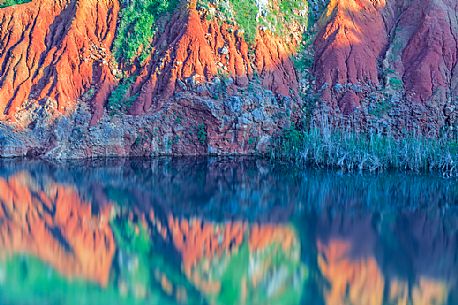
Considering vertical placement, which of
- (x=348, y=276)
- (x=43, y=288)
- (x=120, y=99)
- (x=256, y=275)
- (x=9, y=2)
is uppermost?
(x=9, y=2)

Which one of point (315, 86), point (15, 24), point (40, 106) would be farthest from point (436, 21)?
point (15, 24)

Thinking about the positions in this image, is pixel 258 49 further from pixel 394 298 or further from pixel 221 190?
pixel 394 298

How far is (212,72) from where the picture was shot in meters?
36.3

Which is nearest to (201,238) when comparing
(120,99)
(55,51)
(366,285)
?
(366,285)

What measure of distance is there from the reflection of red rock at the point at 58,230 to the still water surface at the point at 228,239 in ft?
0.19

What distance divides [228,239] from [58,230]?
615cm

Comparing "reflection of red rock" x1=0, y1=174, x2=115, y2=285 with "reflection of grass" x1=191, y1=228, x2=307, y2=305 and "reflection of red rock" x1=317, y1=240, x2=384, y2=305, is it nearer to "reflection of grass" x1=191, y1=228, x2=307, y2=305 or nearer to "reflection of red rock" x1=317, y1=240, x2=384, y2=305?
"reflection of grass" x1=191, y1=228, x2=307, y2=305

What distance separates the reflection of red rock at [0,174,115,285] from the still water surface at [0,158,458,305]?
58 mm

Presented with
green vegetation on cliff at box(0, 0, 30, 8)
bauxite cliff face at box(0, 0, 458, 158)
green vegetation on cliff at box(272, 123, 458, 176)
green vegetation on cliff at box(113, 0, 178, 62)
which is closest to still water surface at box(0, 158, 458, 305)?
green vegetation on cliff at box(272, 123, 458, 176)

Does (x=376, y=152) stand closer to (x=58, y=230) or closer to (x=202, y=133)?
(x=202, y=133)

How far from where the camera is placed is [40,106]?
1394 inches

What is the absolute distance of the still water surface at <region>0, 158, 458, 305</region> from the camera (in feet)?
42.0

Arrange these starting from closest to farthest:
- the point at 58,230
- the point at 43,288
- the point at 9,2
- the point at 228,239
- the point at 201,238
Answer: the point at 43,288
the point at 228,239
the point at 201,238
the point at 58,230
the point at 9,2

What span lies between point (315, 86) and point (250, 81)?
5.04m
